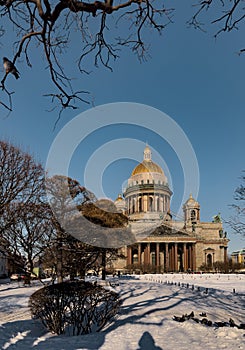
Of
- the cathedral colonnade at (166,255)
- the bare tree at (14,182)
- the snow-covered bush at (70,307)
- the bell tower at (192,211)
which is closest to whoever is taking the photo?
the snow-covered bush at (70,307)

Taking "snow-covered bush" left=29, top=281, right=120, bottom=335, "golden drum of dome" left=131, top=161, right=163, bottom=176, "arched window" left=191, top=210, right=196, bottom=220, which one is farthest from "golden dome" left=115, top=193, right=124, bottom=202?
"snow-covered bush" left=29, top=281, right=120, bottom=335

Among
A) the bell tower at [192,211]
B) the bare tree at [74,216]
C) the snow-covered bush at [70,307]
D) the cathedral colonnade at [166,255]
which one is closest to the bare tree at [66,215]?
the bare tree at [74,216]

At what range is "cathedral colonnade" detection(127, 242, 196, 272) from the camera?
9569 cm

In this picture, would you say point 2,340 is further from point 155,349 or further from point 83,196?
point 83,196

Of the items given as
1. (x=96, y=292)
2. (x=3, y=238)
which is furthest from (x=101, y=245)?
(x=96, y=292)

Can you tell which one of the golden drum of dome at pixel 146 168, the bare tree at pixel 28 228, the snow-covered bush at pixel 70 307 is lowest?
the snow-covered bush at pixel 70 307

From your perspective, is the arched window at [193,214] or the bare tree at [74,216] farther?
the arched window at [193,214]

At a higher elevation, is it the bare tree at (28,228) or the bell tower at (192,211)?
the bell tower at (192,211)

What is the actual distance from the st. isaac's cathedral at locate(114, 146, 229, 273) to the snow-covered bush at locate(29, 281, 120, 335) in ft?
249

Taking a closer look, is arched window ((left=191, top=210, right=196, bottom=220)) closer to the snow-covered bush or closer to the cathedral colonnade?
the cathedral colonnade

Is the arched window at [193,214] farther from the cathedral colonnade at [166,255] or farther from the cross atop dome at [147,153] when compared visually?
the cross atop dome at [147,153]

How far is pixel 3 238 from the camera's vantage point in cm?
2553

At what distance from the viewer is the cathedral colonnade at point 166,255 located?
314 feet

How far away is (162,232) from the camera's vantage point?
99875mm
